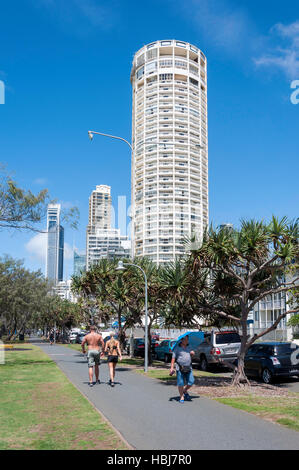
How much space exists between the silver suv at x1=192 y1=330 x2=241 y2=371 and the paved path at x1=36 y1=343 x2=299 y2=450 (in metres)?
8.13

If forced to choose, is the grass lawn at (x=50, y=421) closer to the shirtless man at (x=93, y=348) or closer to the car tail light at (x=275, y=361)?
the shirtless man at (x=93, y=348)

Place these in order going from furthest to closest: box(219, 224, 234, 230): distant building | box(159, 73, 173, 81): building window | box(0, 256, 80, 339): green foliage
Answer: box(159, 73, 173, 81): building window
box(0, 256, 80, 339): green foliage
box(219, 224, 234, 230): distant building

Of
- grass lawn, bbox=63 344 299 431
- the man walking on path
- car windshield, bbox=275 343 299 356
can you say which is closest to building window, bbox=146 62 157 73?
car windshield, bbox=275 343 299 356

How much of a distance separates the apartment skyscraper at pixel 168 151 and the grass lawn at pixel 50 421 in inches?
3623

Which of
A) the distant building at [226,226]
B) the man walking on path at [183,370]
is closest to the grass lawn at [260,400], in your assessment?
the man walking on path at [183,370]

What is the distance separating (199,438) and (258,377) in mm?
10659

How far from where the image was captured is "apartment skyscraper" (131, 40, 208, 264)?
107 m

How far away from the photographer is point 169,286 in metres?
15.0

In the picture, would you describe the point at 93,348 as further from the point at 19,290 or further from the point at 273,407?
the point at 19,290

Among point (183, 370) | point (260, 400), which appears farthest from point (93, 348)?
point (260, 400)

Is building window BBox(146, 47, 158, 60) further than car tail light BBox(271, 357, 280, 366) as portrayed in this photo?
Yes

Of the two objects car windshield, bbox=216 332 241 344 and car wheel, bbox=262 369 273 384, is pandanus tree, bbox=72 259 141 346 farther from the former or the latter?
car wheel, bbox=262 369 273 384

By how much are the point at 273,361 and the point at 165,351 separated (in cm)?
1329
